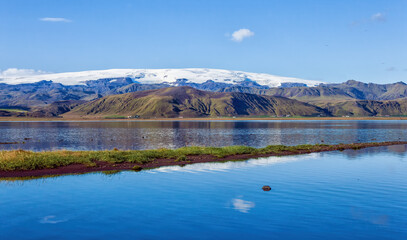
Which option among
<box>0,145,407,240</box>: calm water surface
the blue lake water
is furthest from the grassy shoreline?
the blue lake water

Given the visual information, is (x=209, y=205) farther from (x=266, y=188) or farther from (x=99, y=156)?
(x=99, y=156)

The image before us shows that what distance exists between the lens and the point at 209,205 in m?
26.0

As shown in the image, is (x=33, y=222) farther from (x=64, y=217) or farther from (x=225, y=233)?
(x=225, y=233)

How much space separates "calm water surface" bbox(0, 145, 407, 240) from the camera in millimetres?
20609

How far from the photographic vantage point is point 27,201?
88.5ft

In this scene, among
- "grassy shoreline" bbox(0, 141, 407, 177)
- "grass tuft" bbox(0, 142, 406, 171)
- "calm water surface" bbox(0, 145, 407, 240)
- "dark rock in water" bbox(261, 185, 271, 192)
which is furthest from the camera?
"grass tuft" bbox(0, 142, 406, 171)

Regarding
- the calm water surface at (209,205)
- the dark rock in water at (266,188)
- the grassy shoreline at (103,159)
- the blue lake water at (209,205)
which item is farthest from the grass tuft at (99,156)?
the dark rock in water at (266,188)

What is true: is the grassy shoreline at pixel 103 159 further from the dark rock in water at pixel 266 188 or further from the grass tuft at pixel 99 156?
the dark rock in water at pixel 266 188

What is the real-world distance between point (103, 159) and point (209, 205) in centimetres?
2367

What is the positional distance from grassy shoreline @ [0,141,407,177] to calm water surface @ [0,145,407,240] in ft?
13.5

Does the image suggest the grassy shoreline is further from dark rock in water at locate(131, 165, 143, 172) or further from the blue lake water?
the blue lake water

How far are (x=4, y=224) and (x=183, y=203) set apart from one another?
11284 millimetres

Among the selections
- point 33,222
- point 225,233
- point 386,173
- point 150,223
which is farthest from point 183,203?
point 386,173

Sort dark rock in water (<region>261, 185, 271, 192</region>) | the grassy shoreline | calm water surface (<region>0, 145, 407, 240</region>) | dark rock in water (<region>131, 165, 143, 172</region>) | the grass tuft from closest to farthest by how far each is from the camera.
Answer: calm water surface (<region>0, 145, 407, 240</region>) → dark rock in water (<region>261, 185, 271, 192</region>) → the grassy shoreline → the grass tuft → dark rock in water (<region>131, 165, 143, 172</region>)
